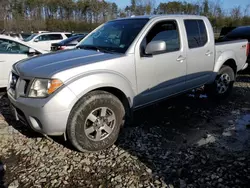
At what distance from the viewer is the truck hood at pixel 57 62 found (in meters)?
3.11

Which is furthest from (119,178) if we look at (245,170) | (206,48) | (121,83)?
(206,48)

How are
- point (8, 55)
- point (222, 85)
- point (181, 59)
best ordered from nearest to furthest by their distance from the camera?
point (181, 59)
point (222, 85)
point (8, 55)

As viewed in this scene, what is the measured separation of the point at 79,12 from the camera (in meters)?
55.9

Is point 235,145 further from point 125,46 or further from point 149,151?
point 125,46

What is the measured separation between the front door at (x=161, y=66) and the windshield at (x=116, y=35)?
20 centimetres

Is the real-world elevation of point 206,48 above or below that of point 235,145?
above

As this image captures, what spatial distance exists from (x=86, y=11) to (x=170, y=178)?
5615 cm

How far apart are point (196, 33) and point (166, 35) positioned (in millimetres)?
856

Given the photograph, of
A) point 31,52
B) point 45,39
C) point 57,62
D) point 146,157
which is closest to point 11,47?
point 31,52

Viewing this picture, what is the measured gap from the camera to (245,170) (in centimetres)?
297

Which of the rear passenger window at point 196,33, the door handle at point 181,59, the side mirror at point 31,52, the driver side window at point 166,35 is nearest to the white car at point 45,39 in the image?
the side mirror at point 31,52

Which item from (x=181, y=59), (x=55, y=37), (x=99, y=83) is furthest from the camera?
(x=55, y=37)

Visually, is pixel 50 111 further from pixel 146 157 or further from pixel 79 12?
pixel 79 12

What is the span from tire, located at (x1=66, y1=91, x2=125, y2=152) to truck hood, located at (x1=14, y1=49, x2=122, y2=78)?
0.45m
